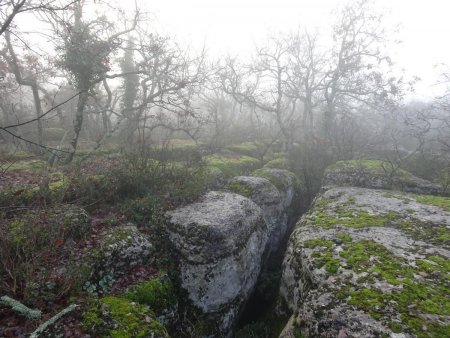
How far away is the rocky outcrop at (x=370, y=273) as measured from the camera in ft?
10.1

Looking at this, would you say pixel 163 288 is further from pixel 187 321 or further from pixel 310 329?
pixel 310 329

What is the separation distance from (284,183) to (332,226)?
13.3ft

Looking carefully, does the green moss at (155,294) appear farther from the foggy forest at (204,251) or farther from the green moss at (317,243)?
the green moss at (317,243)

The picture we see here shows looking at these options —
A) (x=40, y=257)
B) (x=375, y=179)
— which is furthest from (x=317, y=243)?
(x=375, y=179)

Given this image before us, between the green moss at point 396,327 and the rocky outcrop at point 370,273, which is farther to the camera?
the rocky outcrop at point 370,273

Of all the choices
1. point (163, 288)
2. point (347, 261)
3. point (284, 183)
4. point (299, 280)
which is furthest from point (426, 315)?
point (284, 183)

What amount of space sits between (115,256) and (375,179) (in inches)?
317

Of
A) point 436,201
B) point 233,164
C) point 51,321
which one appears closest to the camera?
point 51,321

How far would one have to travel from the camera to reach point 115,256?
4707 millimetres

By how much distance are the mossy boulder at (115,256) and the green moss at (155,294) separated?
Answer: 0.42 meters

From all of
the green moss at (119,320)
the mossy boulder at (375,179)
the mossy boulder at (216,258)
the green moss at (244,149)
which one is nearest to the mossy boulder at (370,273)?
the mossy boulder at (216,258)

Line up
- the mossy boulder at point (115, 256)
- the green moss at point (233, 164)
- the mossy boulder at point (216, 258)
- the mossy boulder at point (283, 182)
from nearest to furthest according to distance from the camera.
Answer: the mossy boulder at point (115, 256)
the mossy boulder at point (216, 258)
the mossy boulder at point (283, 182)
the green moss at point (233, 164)

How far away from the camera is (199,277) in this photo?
5.15 metres

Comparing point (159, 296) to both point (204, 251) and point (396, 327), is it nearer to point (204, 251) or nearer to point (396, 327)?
point (204, 251)
